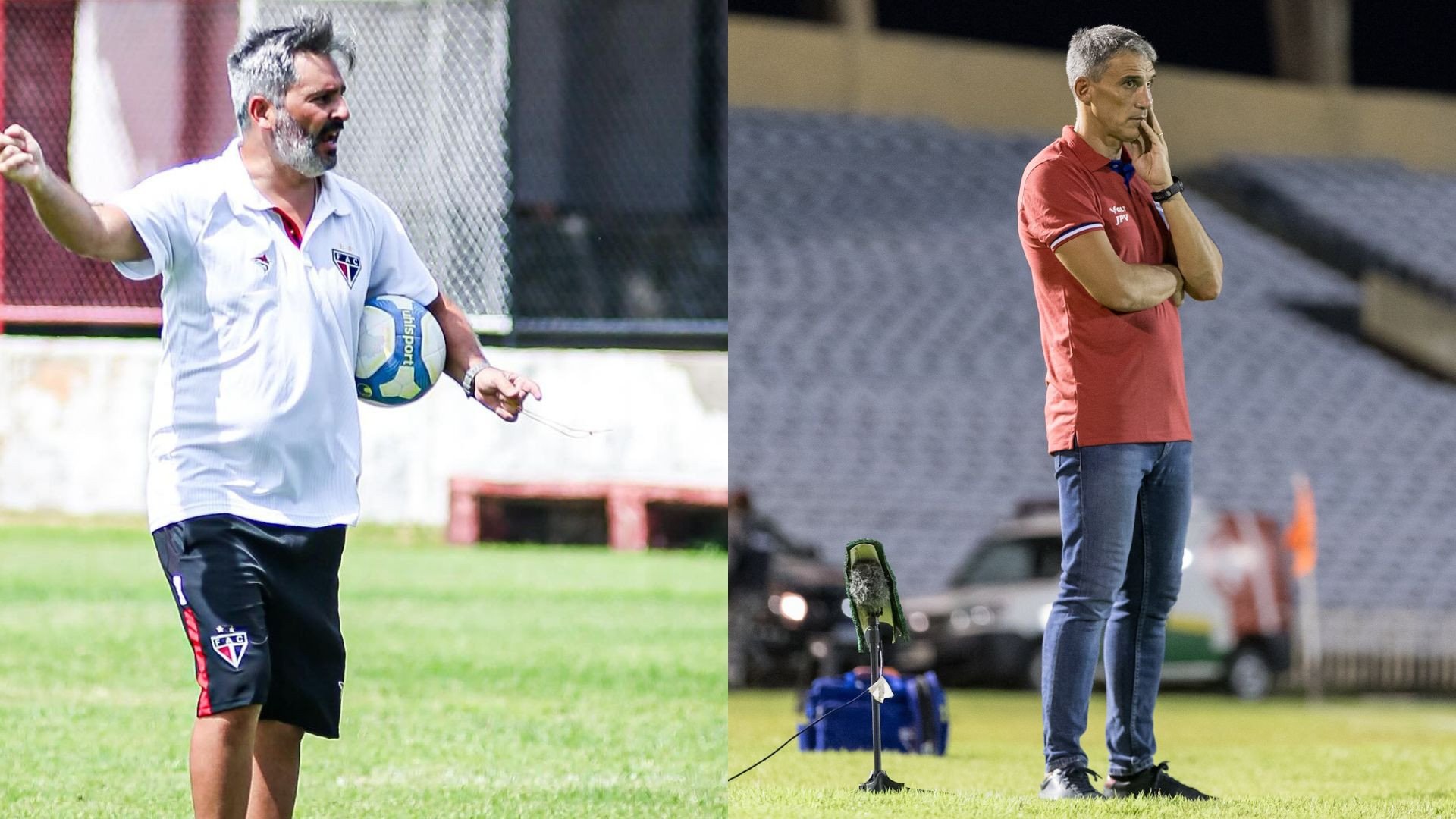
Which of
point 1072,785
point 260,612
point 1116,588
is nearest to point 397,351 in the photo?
point 260,612

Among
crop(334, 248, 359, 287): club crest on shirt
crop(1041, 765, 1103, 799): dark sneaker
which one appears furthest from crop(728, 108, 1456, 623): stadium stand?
crop(334, 248, 359, 287): club crest on shirt

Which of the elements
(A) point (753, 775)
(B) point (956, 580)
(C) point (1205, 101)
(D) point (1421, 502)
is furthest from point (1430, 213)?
(A) point (753, 775)

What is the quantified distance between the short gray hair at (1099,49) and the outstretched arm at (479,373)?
1.49 m

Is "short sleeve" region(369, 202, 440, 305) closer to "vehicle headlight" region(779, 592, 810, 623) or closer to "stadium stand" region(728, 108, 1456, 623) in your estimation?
"vehicle headlight" region(779, 592, 810, 623)

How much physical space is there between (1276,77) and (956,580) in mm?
14597

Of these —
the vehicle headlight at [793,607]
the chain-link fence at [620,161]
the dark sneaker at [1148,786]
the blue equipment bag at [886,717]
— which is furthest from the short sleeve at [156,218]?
the chain-link fence at [620,161]

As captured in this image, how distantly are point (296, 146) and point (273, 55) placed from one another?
0.60ft

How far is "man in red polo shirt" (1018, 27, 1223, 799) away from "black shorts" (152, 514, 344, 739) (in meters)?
1.67

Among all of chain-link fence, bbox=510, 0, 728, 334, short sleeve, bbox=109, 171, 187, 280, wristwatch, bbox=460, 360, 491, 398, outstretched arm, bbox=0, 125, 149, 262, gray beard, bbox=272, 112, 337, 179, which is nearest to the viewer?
outstretched arm, bbox=0, 125, 149, 262

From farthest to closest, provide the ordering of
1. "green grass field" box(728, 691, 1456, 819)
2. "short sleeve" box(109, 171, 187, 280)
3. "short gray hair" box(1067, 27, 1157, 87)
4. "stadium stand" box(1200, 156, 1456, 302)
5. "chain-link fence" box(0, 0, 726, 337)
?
"stadium stand" box(1200, 156, 1456, 302) → "chain-link fence" box(0, 0, 726, 337) → "short gray hair" box(1067, 27, 1157, 87) → "green grass field" box(728, 691, 1456, 819) → "short sleeve" box(109, 171, 187, 280)

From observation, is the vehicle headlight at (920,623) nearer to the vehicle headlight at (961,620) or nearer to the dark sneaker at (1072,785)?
the vehicle headlight at (961,620)

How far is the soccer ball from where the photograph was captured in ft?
11.9

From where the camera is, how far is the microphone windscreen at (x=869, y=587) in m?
4.25

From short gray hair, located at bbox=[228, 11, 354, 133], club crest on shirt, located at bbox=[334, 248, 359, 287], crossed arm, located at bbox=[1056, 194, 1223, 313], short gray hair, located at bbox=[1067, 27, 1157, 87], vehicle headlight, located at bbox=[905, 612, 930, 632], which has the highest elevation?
short gray hair, located at bbox=[1067, 27, 1157, 87]
